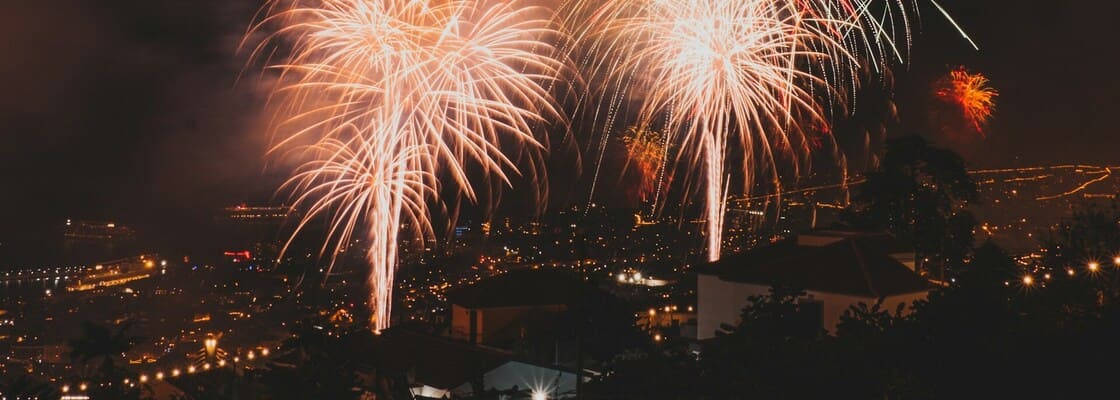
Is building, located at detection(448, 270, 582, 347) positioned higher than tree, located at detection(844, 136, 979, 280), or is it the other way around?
tree, located at detection(844, 136, 979, 280)

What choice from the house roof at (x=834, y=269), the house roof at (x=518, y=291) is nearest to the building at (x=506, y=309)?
the house roof at (x=518, y=291)

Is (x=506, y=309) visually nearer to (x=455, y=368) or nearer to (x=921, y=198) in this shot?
(x=455, y=368)

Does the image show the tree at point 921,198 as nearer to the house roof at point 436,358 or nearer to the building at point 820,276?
the building at point 820,276

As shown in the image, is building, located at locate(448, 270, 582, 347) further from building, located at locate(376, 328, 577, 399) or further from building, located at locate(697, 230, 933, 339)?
building, located at locate(697, 230, 933, 339)

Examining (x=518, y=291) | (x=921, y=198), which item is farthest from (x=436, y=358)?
(x=921, y=198)

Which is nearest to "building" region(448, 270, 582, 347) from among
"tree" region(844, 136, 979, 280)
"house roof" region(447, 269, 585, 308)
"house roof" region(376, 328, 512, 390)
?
"house roof" region(447, 269, 585, 308)

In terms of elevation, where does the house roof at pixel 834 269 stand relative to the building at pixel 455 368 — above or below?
above

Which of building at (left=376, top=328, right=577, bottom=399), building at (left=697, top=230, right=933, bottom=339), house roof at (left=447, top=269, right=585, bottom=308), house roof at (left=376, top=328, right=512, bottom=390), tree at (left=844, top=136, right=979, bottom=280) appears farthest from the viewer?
tree at (left=844, top=136, right=979, bottom=280)

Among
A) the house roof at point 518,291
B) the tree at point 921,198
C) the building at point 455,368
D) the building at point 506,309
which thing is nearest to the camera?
the building at point 455,368

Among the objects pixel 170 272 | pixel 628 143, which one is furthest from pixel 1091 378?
pixel 170 272
